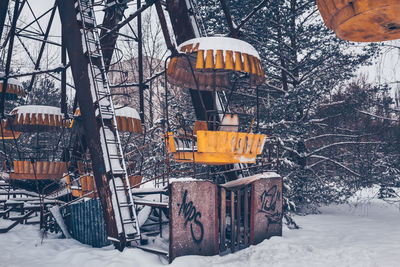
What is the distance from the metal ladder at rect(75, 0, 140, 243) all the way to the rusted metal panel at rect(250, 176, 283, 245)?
250 centimetres

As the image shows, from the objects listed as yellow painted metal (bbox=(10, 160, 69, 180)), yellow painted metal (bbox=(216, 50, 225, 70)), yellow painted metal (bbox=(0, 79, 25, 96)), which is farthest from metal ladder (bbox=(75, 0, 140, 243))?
yellow painted metal (bbox=(0, 79, 25, 96))

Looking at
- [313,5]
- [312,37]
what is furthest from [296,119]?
[313,5]

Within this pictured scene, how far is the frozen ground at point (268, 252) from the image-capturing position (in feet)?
19.8

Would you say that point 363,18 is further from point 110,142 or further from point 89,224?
point 89,224

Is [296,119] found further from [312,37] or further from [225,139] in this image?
[225,139]

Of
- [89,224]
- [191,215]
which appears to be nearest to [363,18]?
[191,215]

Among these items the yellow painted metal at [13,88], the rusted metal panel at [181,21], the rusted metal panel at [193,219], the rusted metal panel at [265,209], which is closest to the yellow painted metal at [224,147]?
the rusted metal panel at [193,219]

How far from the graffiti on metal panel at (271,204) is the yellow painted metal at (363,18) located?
5.90 meters

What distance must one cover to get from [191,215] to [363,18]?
521cm

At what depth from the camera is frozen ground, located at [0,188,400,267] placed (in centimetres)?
602

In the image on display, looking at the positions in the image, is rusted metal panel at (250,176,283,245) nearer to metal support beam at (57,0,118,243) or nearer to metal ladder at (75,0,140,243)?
metal ladder at (75,0,140,243)

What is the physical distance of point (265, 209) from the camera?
7602 millimetres

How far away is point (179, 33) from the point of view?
375 inches

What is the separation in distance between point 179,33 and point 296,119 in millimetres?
5468
